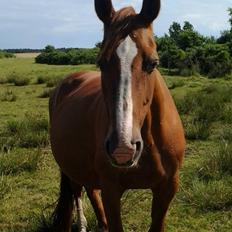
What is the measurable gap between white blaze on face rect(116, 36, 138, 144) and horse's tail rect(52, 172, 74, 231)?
7.47ft

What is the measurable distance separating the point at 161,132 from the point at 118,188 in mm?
475

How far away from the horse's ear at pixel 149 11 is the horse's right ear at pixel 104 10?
210 mm

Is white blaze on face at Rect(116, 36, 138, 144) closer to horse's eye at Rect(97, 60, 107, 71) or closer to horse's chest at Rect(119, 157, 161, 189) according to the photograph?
horse's eye at Rect(97, 60, 107, 71)

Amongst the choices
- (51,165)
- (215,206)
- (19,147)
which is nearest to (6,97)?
(19,147)

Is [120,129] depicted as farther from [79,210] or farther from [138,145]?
[79,210]

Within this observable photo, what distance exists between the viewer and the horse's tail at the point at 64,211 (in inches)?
166

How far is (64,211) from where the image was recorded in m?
4.26

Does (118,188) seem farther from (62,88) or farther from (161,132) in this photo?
(62,88)

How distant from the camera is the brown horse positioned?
2281 millimetres

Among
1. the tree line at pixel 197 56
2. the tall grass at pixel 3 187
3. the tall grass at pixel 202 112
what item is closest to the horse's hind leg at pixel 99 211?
the tall grass at pixel 3 187

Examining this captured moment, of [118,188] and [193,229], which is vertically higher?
[118,188]

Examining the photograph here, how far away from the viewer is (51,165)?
21.2ft

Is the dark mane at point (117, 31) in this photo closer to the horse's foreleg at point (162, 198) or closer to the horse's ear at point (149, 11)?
the horse's ear at point (149, 11)

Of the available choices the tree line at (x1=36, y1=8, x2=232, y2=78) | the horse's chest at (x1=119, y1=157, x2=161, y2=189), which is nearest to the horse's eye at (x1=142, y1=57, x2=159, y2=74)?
the horse's chest at (x1=119, y1=157, x2=161, y2=189)
